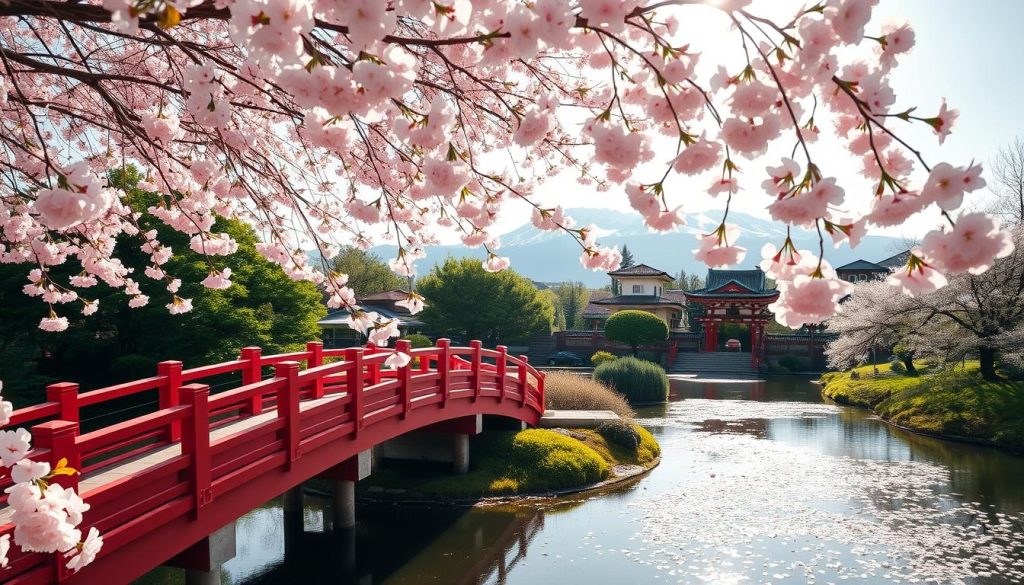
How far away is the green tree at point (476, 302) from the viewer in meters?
38.7

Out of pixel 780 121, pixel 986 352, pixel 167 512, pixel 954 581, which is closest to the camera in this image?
pixel 780 121

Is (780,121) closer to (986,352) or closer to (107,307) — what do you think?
(107,307)

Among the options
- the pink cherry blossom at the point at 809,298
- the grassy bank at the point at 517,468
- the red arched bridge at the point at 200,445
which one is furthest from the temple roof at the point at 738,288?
the pink cherry blossom at the point at 809,298

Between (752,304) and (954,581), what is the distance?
3357cm

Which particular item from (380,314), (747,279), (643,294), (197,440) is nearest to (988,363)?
(197,440)

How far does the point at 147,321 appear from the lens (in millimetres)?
19031

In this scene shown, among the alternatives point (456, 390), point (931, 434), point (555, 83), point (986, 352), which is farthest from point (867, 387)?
point (555, 83)

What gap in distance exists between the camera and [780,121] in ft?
7.93

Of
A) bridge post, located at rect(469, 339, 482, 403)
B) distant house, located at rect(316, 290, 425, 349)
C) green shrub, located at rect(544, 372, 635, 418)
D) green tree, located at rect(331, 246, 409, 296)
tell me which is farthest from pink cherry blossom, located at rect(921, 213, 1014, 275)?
green tree, located at rect(331, 246, 409, 296)

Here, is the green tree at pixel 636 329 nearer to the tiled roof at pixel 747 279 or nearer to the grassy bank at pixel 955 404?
the tiled roof at pixel 747 279

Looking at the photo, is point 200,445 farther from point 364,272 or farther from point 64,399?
point 364,272

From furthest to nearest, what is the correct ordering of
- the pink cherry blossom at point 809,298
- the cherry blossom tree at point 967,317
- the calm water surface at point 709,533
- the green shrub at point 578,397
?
the cherry blossom tree at point 967,317, the green shrub at point 578,397, the calm water surface at point 709,533, the pink cherry blossom at point 809,298

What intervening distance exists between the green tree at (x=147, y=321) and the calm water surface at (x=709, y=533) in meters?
8.74

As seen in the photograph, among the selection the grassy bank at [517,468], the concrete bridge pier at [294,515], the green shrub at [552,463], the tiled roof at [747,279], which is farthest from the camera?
the tiled roof at [747,279]
